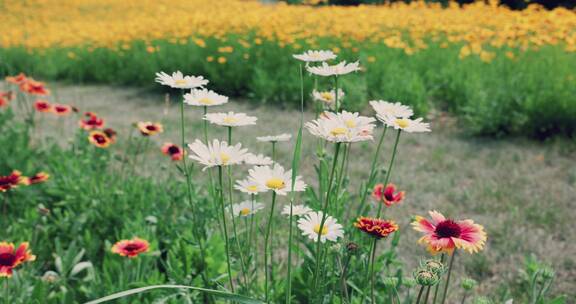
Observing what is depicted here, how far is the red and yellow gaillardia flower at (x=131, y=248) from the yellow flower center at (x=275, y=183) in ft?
2.14

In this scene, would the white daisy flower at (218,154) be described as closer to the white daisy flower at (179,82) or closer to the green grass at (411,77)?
the white daisy flower at (179,82)

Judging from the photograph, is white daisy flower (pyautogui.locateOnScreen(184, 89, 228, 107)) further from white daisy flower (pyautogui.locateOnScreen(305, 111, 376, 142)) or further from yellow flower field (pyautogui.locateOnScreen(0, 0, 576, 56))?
yellow flower field (pyautogui.locateOnScreen(0, 0, 576, 56))

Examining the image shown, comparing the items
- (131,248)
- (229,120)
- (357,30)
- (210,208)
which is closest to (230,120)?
(229,120)

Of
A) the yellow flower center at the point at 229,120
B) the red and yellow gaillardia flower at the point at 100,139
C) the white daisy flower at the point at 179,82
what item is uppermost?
the white daisy flower at the point at 179,82

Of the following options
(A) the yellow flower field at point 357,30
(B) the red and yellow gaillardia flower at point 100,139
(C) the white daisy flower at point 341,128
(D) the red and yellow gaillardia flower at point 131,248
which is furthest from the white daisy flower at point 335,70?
(A) the yellow flower field at point 357,30

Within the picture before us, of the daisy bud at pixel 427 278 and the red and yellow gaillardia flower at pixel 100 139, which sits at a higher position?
the daisy bud at pixel 427 278

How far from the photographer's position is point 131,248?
1.52 m

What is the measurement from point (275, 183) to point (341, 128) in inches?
6.5

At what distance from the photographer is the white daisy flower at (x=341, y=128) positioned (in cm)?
87

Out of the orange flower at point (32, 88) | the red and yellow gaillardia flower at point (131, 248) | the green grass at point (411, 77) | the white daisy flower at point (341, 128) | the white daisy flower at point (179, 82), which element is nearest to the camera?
the white daisy flower at point (341, 128)

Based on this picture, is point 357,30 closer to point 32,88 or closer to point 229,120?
point 32,88

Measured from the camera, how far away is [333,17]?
6.64m

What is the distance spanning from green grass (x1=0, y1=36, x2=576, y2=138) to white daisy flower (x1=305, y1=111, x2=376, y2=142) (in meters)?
2.73

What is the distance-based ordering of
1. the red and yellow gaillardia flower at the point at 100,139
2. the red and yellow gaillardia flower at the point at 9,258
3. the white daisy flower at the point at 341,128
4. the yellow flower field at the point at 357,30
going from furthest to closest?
the yellow flower field at the point at 357,30
the red and yellow gaillardia flower at the point at 100,139
the red and yellow gaillardia flower at the point at 9,258
the white daisy flower at the point at 341,128
